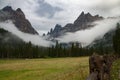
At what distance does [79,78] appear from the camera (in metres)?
18.9

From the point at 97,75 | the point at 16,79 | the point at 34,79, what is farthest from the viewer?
the point at 16,79

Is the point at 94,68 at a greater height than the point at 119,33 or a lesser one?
lesser

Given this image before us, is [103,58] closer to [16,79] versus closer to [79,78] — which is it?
[79,78]

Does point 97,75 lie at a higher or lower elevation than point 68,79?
higher

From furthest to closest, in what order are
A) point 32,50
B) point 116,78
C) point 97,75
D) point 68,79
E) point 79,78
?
point 32,50, point 68,79, point 79,78, point 116,78, point 97,75

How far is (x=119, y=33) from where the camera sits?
4195 inches

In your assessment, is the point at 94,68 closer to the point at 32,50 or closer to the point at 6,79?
the point at 6,79

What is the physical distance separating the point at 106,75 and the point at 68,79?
13.1 m

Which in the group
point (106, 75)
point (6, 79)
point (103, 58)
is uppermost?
point (103, 58)

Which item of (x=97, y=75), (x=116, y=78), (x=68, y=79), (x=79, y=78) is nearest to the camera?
(x=97, y=75)

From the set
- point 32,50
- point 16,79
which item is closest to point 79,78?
point 16,79

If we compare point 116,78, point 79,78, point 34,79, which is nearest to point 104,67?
point 116,78

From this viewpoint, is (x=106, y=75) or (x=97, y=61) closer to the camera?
(x=97, y=61)

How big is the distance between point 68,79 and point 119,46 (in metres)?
82.0
